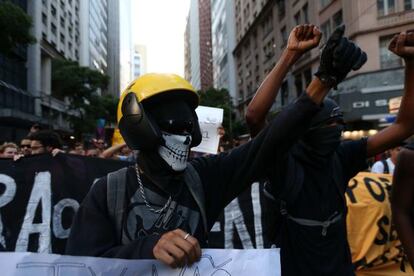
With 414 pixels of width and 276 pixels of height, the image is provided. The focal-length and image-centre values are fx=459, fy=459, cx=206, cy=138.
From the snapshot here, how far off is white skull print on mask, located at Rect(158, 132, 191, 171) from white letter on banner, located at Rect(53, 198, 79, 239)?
8.42ft

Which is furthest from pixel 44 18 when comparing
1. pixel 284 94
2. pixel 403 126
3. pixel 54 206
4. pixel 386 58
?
pixel 403 126

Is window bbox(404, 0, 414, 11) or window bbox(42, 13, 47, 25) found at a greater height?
window bbox(42, 13, 47, 25)

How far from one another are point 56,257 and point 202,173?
59 centimetres

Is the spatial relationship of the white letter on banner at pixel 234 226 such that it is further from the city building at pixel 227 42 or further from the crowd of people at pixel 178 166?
the city building at pixel 227 42

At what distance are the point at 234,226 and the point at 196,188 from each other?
2.55 m

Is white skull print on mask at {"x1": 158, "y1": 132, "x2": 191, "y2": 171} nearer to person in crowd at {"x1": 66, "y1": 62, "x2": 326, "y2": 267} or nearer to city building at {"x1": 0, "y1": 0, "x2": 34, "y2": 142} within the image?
person in crowd at {"x1": 66, "y1": 62, "x2": 326, "y2": 267}

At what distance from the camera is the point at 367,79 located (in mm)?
24812

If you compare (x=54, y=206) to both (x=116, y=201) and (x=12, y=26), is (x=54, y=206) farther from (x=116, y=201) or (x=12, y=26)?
(x=12, y=26)

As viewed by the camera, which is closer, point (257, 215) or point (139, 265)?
point (139, 265)

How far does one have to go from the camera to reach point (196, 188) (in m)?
1.67

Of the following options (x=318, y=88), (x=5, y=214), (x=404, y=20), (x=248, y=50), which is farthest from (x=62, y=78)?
(x=318, y=88)

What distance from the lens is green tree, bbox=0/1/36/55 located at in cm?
1650

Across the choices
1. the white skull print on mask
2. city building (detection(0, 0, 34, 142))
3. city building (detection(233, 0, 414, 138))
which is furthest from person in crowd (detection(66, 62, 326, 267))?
city building (detection(0, 0, 34, 142))

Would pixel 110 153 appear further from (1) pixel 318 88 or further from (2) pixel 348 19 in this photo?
(2) pixel 348 19
